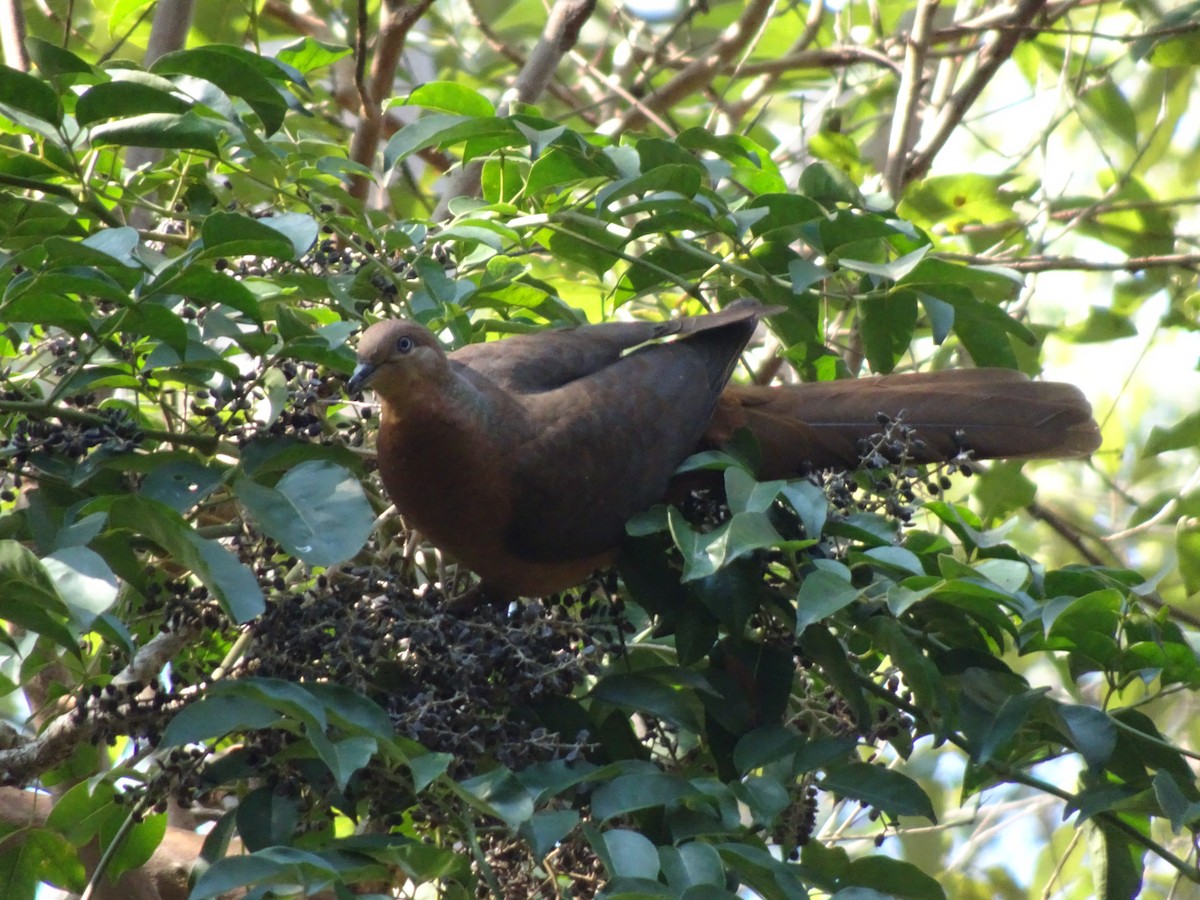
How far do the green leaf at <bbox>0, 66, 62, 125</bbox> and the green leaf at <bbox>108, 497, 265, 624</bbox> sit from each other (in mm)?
671

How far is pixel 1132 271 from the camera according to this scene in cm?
398

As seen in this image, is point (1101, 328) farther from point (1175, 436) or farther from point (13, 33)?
point (13, 33)

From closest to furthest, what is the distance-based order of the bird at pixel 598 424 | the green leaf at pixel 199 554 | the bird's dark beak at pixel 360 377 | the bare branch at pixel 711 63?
the green leaf at pixel 199 554 < the bird's dark beak at pixel 360 377 < the bird at pixel 598 424 < the bare branch at pixel 711 63

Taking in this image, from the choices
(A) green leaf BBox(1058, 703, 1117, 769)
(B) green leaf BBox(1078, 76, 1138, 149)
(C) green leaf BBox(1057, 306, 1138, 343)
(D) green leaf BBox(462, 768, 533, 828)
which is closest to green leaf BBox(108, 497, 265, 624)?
(D) green leaf BBox(462, 768, 533, 828)

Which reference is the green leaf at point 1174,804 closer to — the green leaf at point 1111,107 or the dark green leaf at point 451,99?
the dark green leaf at point 451,99

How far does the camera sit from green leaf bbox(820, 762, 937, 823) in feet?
6.68

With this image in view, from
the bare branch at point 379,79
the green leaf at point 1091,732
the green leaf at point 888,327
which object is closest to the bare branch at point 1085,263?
the green leaf at point 888,327

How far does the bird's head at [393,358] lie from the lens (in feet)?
8.01

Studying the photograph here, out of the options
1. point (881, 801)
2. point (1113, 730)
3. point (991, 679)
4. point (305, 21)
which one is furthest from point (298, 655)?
point (305, 21)

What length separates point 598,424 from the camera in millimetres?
2934

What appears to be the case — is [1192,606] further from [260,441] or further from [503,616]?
[260,441]

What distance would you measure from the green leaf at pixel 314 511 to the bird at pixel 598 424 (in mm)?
522

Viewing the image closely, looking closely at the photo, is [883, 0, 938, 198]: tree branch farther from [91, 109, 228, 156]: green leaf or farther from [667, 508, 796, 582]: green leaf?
[91, 109, 228, 156]: green leaf

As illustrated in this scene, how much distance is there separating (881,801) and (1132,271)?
8.03ft
